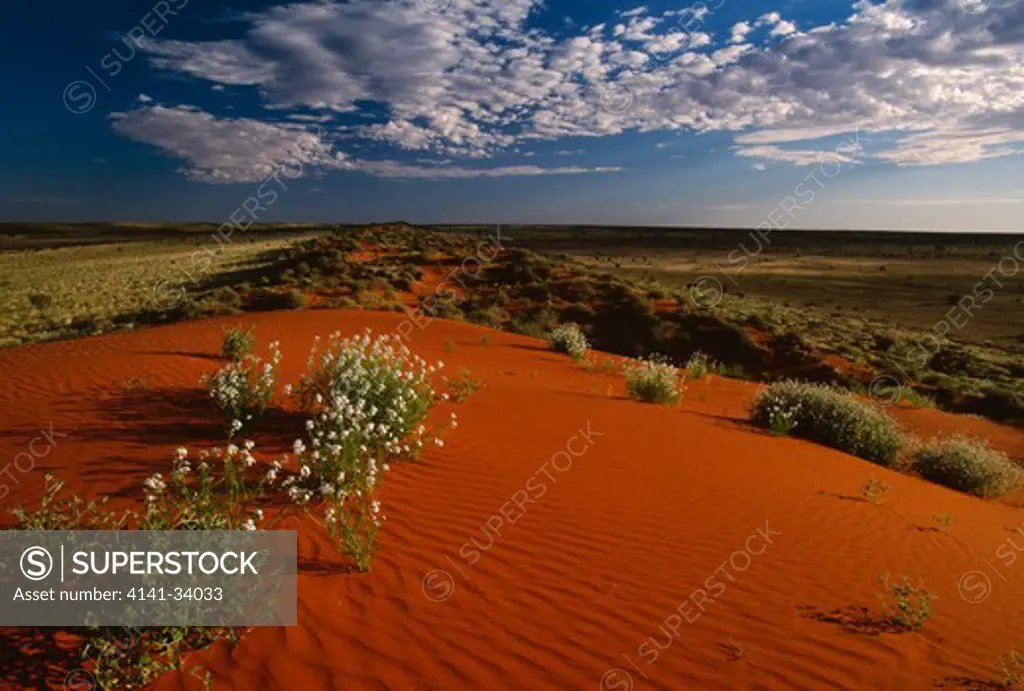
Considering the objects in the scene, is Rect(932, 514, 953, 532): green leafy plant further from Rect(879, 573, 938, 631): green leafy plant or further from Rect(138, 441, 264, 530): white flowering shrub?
Rect(138, 441, 264, 530): white flowering shrub

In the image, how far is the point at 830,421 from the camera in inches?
390

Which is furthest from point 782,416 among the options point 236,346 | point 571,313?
point 571,313

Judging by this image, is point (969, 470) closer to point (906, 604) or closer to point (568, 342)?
point (906, 604)

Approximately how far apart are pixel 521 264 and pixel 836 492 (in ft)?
79.9

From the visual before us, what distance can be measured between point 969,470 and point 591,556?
7002 millimetres

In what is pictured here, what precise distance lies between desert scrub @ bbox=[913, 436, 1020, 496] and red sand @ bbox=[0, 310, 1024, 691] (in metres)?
0.36

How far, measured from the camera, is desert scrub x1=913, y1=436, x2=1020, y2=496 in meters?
8.70

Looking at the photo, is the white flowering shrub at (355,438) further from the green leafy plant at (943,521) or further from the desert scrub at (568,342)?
the desert scrub at (568,342)

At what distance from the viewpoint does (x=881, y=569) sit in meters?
5.09

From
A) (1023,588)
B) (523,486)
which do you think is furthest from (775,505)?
(523,486)

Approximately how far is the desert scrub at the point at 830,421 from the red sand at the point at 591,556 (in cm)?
72

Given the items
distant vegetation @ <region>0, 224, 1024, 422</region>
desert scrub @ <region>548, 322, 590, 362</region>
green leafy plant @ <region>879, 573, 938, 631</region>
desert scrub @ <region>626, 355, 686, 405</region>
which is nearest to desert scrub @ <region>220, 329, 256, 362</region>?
desert scrub @ <region>626, 355, 686, 405</region>

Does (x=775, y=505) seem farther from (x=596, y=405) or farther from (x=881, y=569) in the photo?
(x=596, y=405)

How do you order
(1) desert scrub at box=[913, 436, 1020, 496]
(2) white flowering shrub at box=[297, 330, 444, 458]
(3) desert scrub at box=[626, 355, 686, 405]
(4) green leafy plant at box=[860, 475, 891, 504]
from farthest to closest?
(3) desert scrub at box=[626, 355, 686, 405], (1) desert scrub at box=[913, 436, 1020, 496], (4) green leafy plant at box=[860, 475, 891, 504], (2) white flowering shrub at box=[297, 330, 444, 458]
